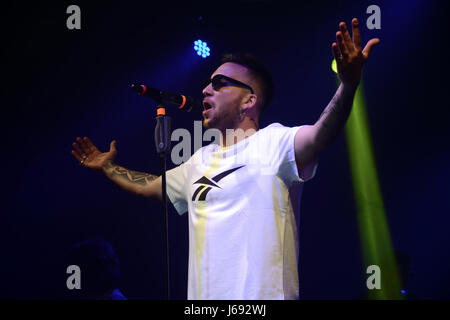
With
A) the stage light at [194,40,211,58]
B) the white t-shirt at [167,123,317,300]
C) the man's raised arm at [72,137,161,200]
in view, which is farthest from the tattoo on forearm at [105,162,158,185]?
the stage light at [194,40,211,58]

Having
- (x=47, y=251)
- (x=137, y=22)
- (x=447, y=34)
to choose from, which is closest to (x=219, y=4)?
(x=137, y=22)

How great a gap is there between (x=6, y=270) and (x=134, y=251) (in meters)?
1.35

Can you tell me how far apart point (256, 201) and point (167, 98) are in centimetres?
85

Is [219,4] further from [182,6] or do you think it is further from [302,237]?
[302,237]

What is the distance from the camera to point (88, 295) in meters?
3.69

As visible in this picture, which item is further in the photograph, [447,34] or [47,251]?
[447,34]

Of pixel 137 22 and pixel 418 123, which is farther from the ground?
pixel 137 22

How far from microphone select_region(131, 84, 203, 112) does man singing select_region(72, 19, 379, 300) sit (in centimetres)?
33

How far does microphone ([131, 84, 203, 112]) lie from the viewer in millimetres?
2525

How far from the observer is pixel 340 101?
2.09 meters

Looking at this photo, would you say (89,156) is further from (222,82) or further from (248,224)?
(248,224)

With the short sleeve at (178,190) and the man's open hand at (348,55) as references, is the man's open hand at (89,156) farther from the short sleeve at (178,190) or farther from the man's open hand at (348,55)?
the man's open hand at (348,55)

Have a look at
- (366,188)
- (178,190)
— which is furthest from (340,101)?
(366,188)

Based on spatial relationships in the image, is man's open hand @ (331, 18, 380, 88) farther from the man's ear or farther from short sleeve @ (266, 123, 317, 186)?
the man's ear
